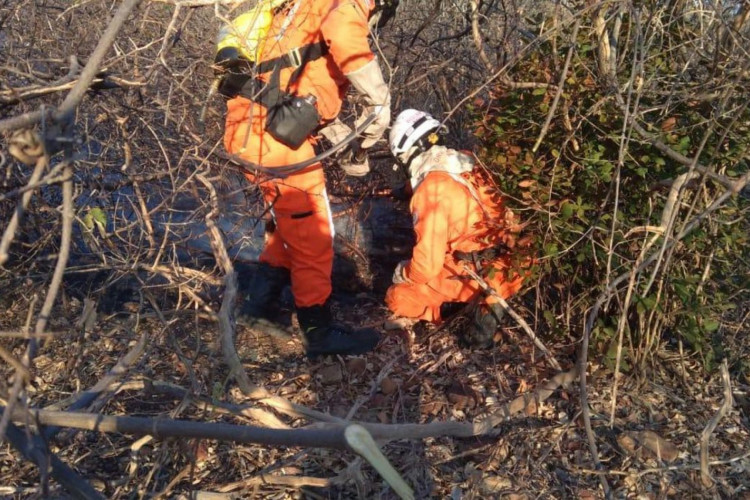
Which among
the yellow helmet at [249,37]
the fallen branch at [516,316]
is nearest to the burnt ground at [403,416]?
the fallen branch at [516,316]

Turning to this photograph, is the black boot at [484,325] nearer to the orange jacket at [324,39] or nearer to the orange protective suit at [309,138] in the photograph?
the orange protective suit at [309,138]

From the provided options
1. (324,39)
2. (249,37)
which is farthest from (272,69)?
(324,39)

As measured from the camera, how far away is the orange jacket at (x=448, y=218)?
3549 millimetres

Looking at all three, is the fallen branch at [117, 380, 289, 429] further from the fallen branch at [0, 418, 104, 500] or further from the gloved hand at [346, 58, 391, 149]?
the gloved hand at [346, 58, 391, 149]

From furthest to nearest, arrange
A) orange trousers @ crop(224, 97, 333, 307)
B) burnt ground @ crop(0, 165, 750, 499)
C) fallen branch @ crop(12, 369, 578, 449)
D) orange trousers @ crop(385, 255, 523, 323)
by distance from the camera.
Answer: orange trousers @ crop(385, 255, 523, 323), orange trousers @ crop(224, 97, 333, 307), burnt ground @ crop(0, 165, 750, 499), fallen branch @ crop(12, 369, 578, 449)

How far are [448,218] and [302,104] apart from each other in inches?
41.9

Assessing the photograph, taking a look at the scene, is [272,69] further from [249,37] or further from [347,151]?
[347,151]

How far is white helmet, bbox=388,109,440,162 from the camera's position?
365 centimetres

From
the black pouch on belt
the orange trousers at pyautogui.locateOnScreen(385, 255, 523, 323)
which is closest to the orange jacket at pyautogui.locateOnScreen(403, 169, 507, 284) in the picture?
the orange trousers at pyautogui.locateOnScreen(385, 255, 523, 323)

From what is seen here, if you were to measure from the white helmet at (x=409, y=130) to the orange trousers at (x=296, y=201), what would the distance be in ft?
1.66

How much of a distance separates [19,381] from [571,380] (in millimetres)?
2655

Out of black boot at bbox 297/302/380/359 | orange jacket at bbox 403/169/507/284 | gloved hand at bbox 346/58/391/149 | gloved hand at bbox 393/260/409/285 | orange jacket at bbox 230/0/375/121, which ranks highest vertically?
orange jacket at bbox 230/0/375/121

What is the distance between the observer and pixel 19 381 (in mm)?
1235

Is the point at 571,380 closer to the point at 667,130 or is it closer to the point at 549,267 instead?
the point at 549,267
